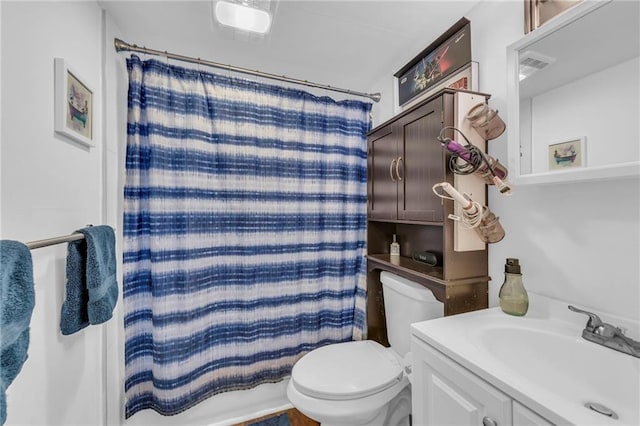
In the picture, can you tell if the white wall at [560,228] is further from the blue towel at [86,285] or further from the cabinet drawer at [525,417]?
the blue towel at [86,285]

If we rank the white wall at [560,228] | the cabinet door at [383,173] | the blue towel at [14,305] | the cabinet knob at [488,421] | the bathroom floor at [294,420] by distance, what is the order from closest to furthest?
the blue towel at [14,305] < the cabinet knob at [488,421] < the white wall at [560,228] < the cabinet door at [383,173] < the bathroom floor at [294,420]

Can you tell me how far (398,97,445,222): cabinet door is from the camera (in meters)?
1.12

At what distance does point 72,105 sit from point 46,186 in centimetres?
35

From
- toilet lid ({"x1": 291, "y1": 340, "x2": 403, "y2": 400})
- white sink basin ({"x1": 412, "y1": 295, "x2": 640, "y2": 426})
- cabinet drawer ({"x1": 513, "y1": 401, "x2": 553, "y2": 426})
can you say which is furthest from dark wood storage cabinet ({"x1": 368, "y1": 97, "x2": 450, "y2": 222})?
toilet lid ({"x1": 291, "y1": 340, "x2": 403, "y2": 400})

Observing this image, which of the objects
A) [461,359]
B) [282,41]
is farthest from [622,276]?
[282,41]

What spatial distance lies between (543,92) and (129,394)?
2327 millimetres

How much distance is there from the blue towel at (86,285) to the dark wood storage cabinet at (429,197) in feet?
4.21

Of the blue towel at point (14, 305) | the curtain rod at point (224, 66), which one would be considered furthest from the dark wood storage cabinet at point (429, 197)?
the blue towel at point (14, 305)

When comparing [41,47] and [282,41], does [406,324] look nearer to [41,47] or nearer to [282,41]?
[282,41]

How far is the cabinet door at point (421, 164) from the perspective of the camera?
112 cm

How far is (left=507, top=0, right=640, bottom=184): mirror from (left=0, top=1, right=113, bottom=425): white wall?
159 cm

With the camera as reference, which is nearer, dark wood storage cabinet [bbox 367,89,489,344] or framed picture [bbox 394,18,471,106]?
dark wood storage cabinet [bbox 367,89,489,344]

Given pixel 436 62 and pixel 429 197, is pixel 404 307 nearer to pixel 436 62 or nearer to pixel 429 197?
pixel 429 197

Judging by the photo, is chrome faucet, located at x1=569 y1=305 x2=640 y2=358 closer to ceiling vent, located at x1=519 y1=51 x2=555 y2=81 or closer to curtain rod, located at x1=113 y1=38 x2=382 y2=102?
ceiling vent, located at x1=519 y1=51 x2=555 y2=81
